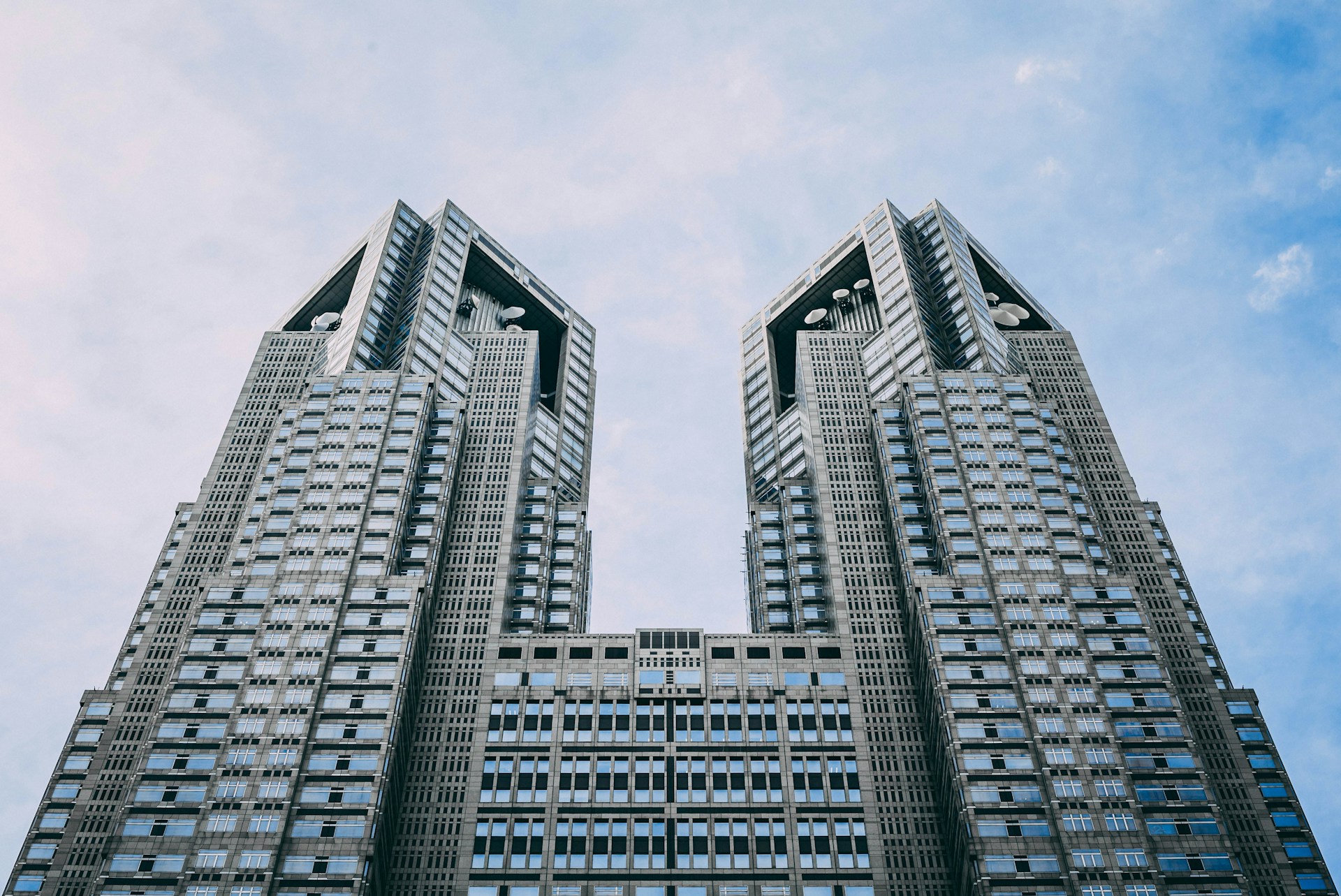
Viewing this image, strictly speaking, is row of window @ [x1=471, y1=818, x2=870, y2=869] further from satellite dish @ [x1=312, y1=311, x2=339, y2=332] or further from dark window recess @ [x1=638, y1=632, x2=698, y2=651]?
satellite dish @ [x1=312, y1=311, x2=339, y2=332]

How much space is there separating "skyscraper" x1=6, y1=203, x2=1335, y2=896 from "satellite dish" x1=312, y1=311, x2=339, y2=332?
1060 cm

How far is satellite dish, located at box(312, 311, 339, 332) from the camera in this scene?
566 feet

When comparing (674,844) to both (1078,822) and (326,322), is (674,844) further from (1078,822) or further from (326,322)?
(326,322)

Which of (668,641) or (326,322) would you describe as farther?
(326,322)

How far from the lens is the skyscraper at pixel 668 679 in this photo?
342 ft

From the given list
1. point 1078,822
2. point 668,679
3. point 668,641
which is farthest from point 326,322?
point 1078,822

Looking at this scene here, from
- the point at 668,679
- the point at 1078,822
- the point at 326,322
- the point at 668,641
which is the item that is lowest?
the point at 1078,822

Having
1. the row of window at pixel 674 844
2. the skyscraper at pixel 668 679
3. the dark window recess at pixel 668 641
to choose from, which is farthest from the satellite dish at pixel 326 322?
the row of window at pixel 674 844

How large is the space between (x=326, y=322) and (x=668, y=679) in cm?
8354

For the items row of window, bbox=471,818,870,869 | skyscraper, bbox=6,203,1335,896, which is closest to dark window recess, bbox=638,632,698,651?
skyscraper, bbox=6,203,1335,896

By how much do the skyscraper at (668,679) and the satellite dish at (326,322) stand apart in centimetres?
1060

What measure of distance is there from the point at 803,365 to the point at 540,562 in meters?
48.7

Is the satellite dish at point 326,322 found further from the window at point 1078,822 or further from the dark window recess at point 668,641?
the window at point 1078,822

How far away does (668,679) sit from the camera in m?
123
